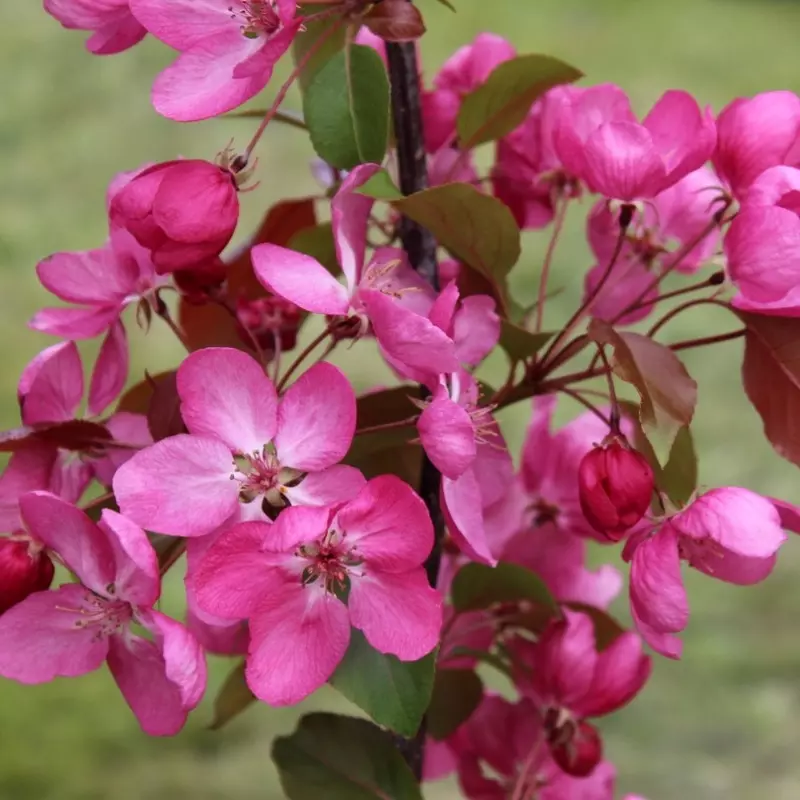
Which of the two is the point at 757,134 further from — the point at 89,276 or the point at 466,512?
the point at 89,276

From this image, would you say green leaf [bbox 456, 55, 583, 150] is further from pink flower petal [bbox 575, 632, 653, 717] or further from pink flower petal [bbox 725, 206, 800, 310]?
pink flower petal [bbox 575, 632, 653, 717]

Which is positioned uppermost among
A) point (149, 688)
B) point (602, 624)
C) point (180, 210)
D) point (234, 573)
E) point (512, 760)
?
point (180, 210)

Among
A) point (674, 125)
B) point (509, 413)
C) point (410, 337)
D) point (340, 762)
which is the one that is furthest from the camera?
point (509, 413)

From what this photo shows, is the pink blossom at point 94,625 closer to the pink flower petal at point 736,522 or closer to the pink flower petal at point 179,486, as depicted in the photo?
the pink flower petal at point 179,486

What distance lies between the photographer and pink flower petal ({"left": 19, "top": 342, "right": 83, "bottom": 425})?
2.02 feet

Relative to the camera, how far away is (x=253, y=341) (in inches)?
24.1

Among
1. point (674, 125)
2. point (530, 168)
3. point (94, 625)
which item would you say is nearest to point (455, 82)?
point (530, 168)

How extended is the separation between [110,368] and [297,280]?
0.56 ft

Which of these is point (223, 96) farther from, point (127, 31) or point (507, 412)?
point (507, 412)

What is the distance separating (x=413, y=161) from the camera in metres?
0.63

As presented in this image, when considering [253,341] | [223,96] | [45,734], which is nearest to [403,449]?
[253,341]

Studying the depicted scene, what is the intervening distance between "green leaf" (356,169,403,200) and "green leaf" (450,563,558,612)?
0.29 metres

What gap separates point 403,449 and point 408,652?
6.8 inches

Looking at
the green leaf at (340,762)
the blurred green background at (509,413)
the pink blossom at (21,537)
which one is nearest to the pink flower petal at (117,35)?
the pink blossom at (21,537)
